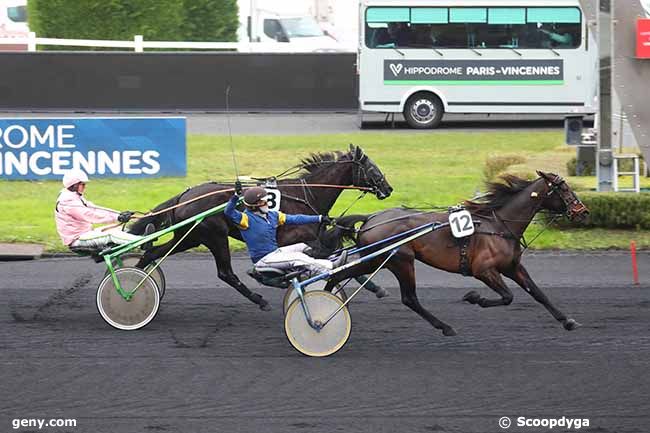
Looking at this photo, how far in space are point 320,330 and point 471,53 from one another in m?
15.6

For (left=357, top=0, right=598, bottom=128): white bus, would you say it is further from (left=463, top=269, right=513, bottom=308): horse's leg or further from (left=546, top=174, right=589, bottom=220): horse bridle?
(left=463, top=269, right=513, bottom=308): horse's leg

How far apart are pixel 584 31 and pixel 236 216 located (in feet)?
50.9

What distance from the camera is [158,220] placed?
398 inches

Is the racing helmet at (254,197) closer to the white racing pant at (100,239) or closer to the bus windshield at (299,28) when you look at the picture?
the white racing pant at (100,239)

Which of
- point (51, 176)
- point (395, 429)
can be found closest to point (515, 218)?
point (395, 429)

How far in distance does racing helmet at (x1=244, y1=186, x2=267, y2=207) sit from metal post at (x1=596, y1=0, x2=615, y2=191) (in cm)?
626

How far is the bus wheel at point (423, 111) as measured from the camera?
23.7 meters

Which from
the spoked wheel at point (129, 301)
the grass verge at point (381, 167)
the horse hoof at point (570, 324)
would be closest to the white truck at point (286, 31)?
the grass verge at point (381, 167)

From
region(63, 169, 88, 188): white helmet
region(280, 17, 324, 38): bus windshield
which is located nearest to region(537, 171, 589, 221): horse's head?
region(63, 169, 88, 188): white helmet

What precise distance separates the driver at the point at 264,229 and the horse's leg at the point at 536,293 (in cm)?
132

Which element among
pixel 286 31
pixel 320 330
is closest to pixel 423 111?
pixel 286 31

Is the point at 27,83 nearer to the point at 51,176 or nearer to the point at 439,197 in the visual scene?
the point at 51,176

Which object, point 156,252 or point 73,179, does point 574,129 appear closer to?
point 156,252

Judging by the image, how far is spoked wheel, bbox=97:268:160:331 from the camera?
9391mm
